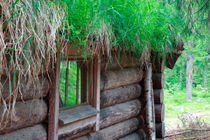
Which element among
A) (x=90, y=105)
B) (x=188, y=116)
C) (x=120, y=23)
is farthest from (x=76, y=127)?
(x=188, y=116)

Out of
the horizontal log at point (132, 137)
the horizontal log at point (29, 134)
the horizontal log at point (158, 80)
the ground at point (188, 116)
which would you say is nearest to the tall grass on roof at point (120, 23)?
the horizontal log at point (29, 134)

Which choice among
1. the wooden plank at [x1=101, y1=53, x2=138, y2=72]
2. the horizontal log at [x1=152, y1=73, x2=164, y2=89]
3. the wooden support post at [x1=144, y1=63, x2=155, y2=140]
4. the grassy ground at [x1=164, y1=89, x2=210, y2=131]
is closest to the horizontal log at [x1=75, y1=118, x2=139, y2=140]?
the wooden support post at [x1=144, y1=63, x2=155, y2=140]

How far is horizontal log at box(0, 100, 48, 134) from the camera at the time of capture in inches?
75.1

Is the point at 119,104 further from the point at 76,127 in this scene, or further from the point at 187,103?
the point at 187,103

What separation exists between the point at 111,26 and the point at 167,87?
683 inches

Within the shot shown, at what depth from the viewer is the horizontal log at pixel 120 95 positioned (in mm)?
3213

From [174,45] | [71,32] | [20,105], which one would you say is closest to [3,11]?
[71,32]

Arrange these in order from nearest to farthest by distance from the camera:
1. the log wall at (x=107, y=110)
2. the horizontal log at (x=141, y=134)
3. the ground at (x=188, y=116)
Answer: the log wall at (x=107, y=110)
the horizontal log at (x=141, y=134)
the ground at (x=188, y=116)

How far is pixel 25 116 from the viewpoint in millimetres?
2064

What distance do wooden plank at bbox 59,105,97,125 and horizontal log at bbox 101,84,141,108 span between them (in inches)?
13.0

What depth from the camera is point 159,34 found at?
3.45 meters

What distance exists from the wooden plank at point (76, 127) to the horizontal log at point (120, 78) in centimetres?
49

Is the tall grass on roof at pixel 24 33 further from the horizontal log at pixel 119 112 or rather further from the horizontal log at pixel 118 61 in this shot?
the horizontal log at pixel 119 112

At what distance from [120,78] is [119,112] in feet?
1.59
